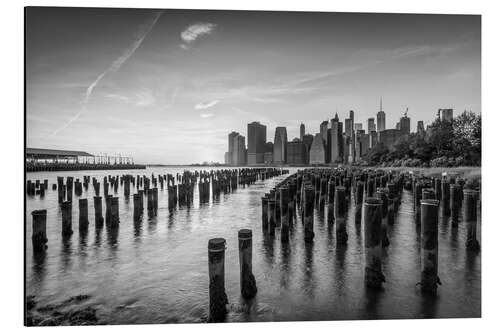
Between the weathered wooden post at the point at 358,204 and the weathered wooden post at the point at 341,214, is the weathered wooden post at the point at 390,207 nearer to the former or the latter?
the weathered wooden post at the point at 358,204

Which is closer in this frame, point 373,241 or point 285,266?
point 373,241

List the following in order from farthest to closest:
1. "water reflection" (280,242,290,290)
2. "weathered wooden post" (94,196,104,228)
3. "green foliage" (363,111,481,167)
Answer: "green foliage" (363,111,481,167), "weathered wooden post" (94,196,104,228), "water reflection" (280,242,290,290)

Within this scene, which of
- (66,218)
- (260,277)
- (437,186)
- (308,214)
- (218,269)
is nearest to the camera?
(218,269)

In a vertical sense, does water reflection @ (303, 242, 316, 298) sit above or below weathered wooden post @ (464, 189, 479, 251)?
below

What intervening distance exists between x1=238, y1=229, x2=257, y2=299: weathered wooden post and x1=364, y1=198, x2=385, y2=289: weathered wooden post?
2.02 metres

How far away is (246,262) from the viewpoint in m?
4.22

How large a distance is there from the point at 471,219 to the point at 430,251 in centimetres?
277

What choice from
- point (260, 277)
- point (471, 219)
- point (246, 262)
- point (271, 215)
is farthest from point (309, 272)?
point (471, 219)

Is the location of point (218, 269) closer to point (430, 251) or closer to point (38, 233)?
point (430, 251)

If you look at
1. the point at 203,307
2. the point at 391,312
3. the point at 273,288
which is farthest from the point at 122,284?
the point at 391,312

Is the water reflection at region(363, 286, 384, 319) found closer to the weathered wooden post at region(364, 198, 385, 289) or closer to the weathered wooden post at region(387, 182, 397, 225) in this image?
the weathered wooden post at region(364, 198, 385, 289)

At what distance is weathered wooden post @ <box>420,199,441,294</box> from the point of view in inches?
166

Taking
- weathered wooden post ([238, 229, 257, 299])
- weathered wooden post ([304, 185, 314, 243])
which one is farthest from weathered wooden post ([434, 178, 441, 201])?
weathered wooden post ([238, 229, 257, 299])

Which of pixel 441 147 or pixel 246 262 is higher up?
pixel 441 147
